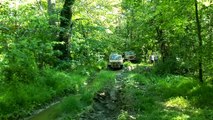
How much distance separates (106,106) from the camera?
40.1 feet

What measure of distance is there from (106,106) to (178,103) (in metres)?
2.92

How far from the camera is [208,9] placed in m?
14.7

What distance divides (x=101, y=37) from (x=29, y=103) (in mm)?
18376

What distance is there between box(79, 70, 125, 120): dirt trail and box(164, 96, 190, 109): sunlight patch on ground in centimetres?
202

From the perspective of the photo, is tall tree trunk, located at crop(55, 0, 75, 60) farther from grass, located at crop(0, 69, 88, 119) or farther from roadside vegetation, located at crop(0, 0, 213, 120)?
grass, located at crop(0, 69, 88, 119)

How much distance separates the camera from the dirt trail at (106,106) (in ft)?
35.4

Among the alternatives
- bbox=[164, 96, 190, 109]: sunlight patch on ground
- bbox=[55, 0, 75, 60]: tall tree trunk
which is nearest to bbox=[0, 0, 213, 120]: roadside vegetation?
bbox=[164, 96, 190, 109]: sunlight patch on ground

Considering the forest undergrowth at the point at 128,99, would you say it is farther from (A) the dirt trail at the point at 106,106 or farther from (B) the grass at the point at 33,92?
(A) the dirt trail at the point at 106,106

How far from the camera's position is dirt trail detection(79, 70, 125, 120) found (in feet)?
35.4

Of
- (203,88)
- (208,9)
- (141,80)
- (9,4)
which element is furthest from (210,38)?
(9,4)

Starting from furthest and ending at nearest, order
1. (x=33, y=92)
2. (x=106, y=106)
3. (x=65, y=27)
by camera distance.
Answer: (x=65, y=27)
(x=33, y=92)
(x=106, y=106)

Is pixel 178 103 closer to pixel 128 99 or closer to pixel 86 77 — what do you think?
pixel 128 99

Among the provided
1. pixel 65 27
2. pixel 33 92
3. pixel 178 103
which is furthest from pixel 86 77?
pixel 178 103

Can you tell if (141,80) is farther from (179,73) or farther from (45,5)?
(45,5)
